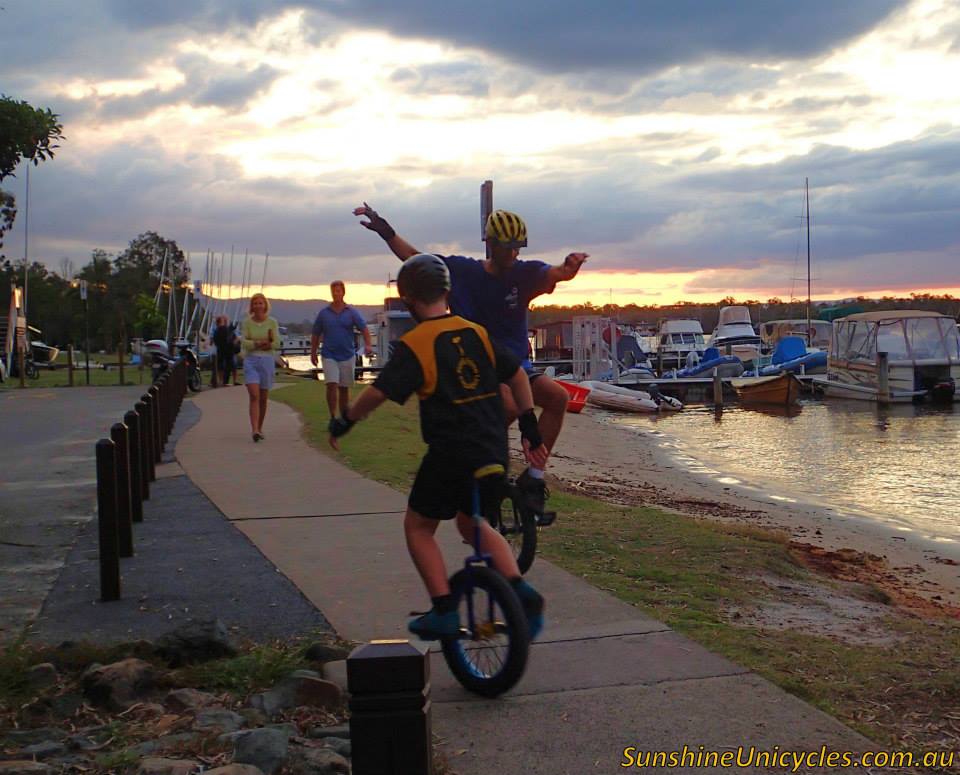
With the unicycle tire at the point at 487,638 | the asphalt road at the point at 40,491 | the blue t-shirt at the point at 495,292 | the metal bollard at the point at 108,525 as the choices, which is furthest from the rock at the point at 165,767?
the blue t-shirt at the point at 495,292

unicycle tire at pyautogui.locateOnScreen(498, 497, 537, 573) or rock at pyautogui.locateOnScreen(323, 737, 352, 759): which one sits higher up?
unicycle tire at pyautogui.locateOnScreen(498, 497, 537, 573)

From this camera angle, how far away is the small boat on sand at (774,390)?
39688 millimetres

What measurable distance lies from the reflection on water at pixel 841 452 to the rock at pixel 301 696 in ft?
33.0

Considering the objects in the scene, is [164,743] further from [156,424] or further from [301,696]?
[156,424]

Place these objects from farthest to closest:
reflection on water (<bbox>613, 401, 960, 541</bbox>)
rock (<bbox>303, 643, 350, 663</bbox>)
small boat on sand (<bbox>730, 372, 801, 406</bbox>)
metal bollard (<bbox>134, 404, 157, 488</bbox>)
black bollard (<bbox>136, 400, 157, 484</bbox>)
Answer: small boat on sand (<bbox>730, 372, 801, 406</bbox>) < reflection on water (<bbox>613, 401, 960, 541</bbox>) < black bollard (<bbox>136, 400, 157, 484</bbox>) < metal bollard (<bbox>134, 404, 157, 488</bbox>) < rock (<bbox>303, 643, 350, 663</bbox>)

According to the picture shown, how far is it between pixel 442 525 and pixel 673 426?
82.7 ft

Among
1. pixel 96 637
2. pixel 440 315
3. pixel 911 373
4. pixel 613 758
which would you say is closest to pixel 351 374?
pixel 96 637

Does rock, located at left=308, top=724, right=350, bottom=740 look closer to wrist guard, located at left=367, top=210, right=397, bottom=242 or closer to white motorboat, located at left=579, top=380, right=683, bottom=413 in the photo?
wrist guard, located at left=367, top=210, right=397, bottom=242

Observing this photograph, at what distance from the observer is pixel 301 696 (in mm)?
4617

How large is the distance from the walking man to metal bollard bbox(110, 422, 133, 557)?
2.30 metres

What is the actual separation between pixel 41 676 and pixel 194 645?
2.14ft

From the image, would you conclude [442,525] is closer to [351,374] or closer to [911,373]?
[351,374]

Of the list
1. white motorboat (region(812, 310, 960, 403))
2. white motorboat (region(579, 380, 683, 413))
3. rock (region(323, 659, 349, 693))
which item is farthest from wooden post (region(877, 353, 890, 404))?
rock (region(323, 659, 349, 693))

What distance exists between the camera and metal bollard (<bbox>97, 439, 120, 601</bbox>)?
249 inches
